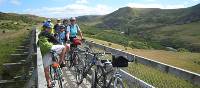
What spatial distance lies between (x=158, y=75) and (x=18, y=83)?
6.37 metres

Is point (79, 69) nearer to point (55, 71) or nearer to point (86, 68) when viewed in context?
point (86, 68)

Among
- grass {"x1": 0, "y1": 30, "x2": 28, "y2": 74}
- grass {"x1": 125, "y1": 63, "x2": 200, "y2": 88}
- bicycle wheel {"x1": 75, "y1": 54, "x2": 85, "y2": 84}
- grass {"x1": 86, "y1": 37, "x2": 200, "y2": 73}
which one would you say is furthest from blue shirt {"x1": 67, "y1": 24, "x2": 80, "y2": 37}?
grass {"x1": 86, "y1": 37, "x2": 200, "y2": 73}

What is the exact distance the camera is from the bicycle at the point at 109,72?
8680mm

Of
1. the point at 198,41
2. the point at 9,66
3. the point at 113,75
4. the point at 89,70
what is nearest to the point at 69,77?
the point at 89,70

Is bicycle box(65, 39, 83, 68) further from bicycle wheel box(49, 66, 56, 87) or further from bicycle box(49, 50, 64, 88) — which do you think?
bicycle box(49, 50, 64, 88)

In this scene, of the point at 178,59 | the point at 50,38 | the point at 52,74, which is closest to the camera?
the point at 50,38

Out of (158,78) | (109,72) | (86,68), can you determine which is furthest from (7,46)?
(109,72)

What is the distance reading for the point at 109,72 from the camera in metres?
9.76

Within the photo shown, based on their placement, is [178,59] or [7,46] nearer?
[178,59]

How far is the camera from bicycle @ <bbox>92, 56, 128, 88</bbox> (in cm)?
868

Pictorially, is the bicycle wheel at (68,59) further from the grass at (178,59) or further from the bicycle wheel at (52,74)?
the grass at (178,59)

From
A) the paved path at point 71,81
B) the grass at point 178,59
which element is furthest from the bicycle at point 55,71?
the grass at point 178,59

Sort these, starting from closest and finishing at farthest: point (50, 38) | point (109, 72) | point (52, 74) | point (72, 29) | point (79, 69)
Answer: point (109, 72)
point (50, 38)
point (52, 74)
point (79, 69)
point (72, 29)

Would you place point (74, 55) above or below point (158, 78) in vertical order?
above
